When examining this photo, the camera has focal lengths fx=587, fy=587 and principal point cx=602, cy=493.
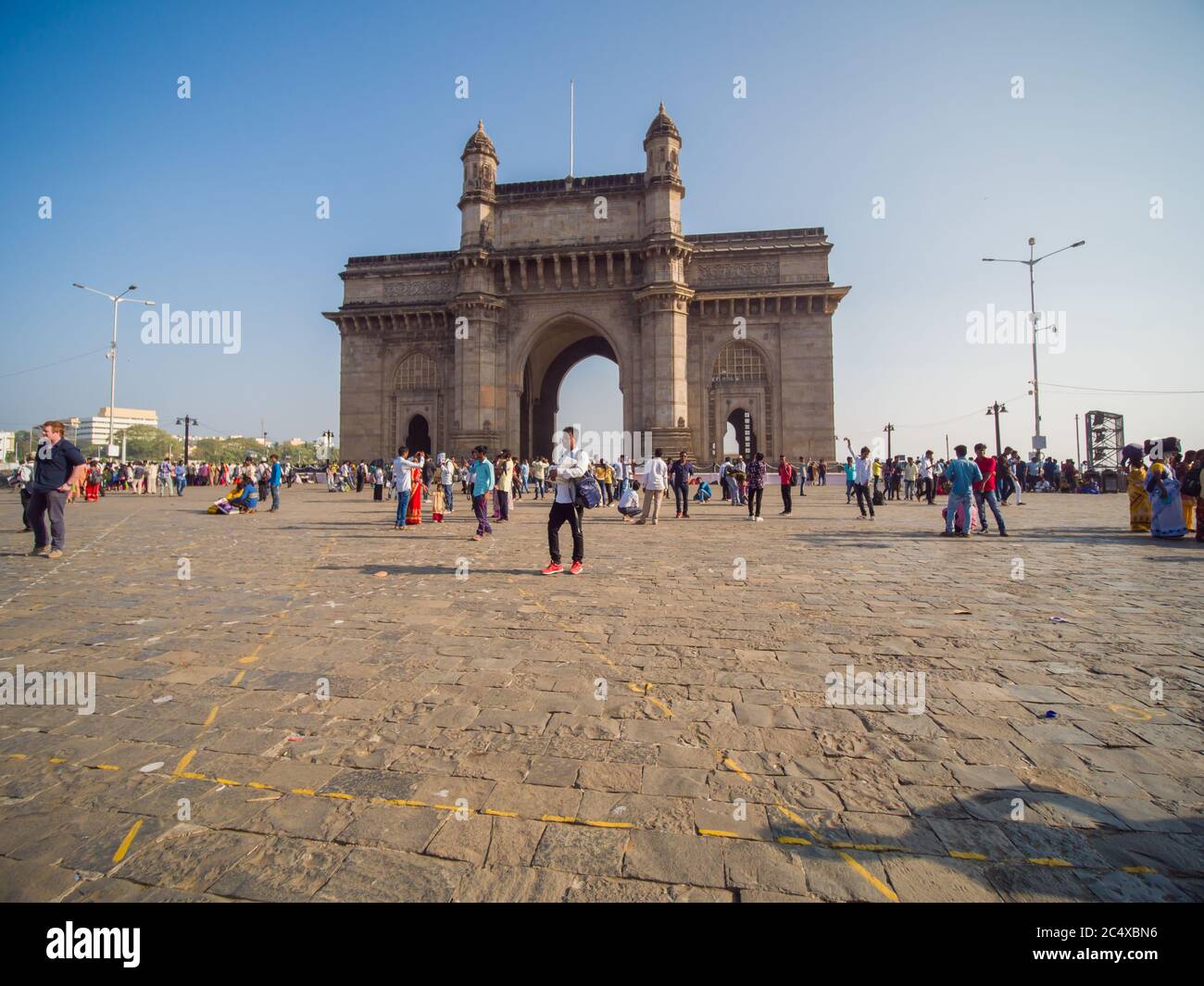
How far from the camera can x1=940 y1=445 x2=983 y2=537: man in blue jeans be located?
11031 mm

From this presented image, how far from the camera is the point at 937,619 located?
488 centimetres

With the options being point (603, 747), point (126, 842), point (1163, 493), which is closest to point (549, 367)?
point (1163, 493)

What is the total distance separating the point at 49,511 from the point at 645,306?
26662mm

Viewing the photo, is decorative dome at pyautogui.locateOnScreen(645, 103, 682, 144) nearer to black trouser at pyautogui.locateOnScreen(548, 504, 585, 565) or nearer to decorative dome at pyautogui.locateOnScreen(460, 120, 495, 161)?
decorative dome at pyautogui.locateOnScreen(460, 120, 495, 161)

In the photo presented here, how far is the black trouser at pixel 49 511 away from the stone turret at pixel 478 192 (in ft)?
88.3

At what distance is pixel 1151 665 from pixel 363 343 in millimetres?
38058

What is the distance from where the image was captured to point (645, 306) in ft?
102

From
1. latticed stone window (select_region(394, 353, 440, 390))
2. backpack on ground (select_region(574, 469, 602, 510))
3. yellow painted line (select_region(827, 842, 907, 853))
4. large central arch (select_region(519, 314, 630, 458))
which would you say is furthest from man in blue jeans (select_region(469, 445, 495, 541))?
latticed stone window (select_region(394, 353, 440, 390))

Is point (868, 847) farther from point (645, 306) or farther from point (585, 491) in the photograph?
point (645, 306)

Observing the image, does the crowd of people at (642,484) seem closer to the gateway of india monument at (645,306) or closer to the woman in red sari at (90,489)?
the woman in red sari at (90,489)

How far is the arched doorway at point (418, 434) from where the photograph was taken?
1432 inches

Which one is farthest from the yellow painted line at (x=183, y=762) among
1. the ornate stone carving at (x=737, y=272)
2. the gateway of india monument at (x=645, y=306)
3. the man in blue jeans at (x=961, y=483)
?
the ornate stone carving at (x=737, y=272)

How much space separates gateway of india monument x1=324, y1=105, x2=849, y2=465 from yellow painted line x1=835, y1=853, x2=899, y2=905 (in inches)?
1141
